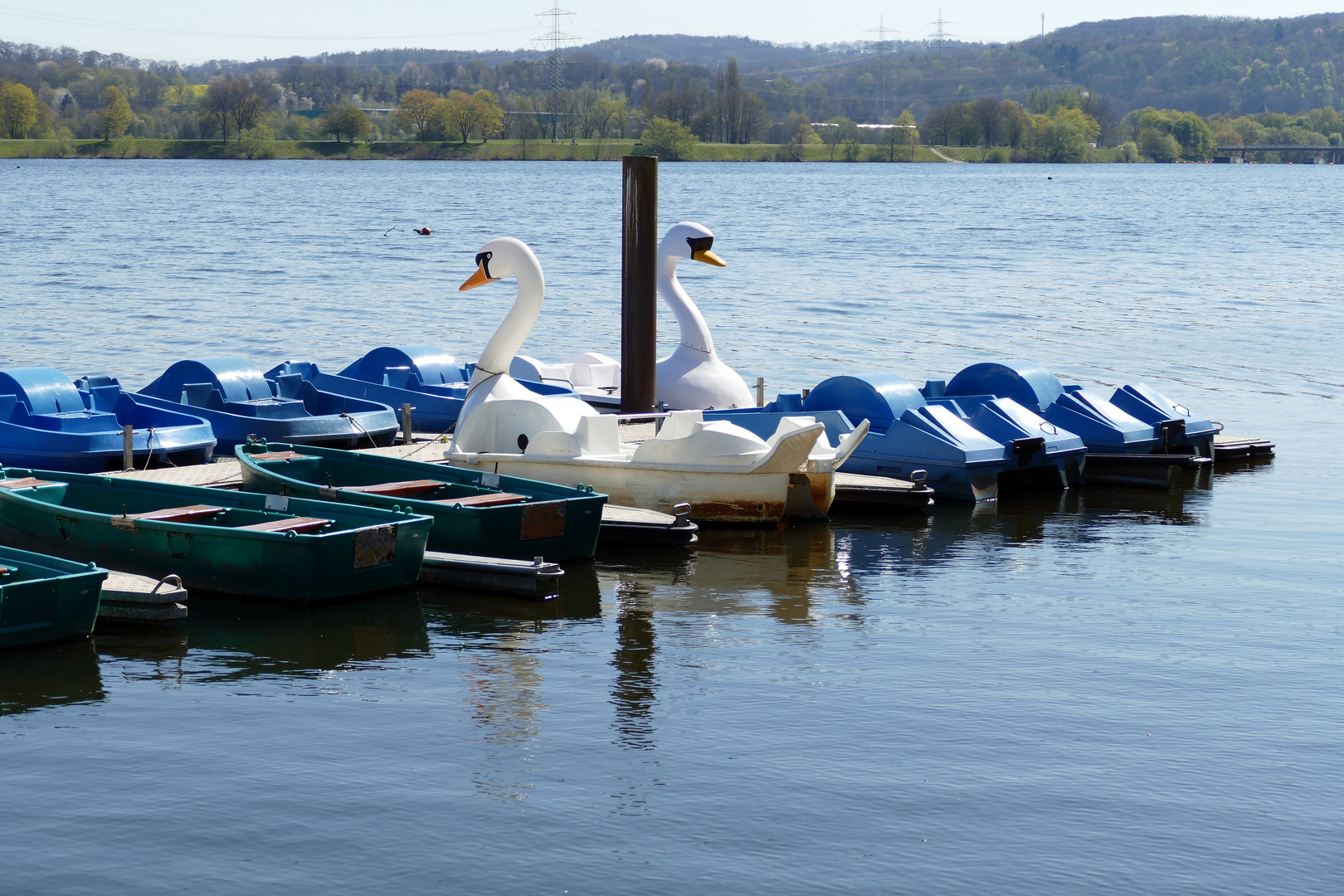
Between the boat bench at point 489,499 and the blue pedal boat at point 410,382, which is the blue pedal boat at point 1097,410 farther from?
the boat bench at point 489,499

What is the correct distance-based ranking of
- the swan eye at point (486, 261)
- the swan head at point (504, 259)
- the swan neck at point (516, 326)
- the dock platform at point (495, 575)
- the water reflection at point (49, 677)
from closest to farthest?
the water reflection at point (49, 677) < the dock platform at point (495, 575) < the swan neck at point (516, 326) < the swan head at point (504, 259) < the swan eye at point (486, 261)

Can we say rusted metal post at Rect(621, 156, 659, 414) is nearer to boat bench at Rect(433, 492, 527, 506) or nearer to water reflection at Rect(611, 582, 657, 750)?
boat bench at Rect(433, 492, 527, 506)

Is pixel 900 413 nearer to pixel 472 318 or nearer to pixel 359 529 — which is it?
pixel 359 529

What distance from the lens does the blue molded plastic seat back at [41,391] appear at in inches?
691

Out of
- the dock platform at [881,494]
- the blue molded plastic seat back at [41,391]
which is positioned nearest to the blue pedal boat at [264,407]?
the blue molded plastic seat back at [41,391]

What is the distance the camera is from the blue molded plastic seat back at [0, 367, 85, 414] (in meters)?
17.5

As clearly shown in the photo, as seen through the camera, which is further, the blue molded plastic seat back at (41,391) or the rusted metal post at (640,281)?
the rusted metal post at (640,281)

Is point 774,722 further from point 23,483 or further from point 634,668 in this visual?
point 23,483

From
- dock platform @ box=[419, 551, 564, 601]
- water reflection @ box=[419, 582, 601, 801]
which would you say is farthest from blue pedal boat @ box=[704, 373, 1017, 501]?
dock platform @ box=[419, 551, 564, 601]

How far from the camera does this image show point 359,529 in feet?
41.3

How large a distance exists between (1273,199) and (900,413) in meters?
117

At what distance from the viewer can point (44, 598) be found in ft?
36.8

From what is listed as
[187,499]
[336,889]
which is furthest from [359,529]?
[336,889]

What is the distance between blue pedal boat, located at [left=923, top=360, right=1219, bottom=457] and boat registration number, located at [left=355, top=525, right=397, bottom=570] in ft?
27.0
